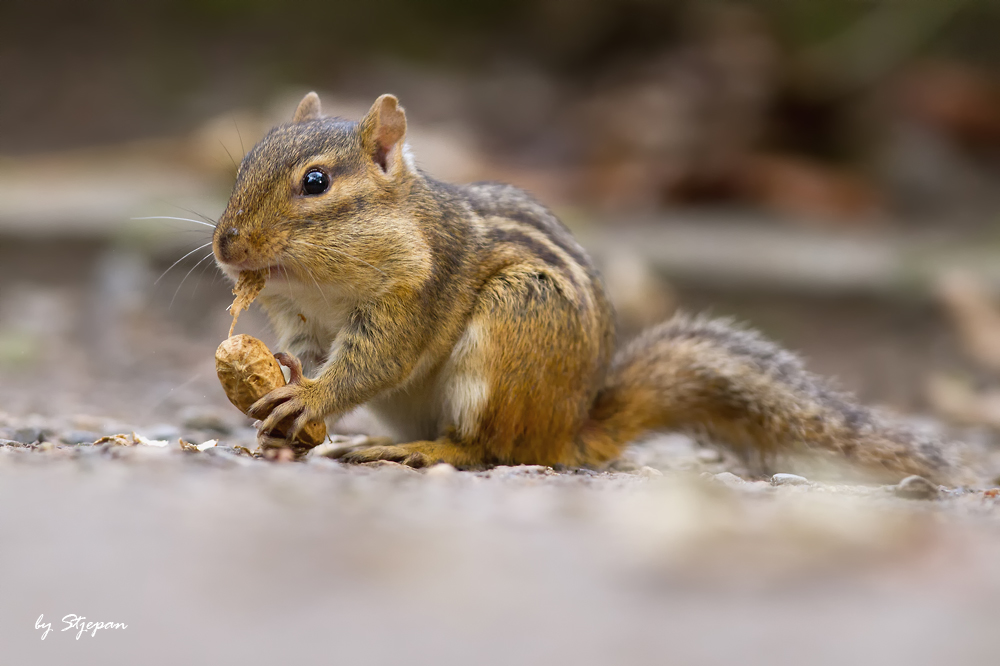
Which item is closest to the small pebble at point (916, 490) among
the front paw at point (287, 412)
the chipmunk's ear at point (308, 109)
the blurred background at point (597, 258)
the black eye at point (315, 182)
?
the blurred background at point (597, 258)

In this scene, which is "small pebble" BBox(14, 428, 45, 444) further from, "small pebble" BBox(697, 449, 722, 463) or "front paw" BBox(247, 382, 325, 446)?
"small pebble" BBox(697, 449, 722, 463)

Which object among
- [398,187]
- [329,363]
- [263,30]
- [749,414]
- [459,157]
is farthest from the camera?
[263,30]

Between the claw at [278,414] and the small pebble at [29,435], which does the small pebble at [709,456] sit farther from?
the small pebble at [29,435]

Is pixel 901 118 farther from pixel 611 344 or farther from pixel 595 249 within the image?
pixel 611 344

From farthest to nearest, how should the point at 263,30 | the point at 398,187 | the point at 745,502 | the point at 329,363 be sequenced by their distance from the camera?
the point at 263,30
the point at 398,187
the point at 329,363
the point at 745,502

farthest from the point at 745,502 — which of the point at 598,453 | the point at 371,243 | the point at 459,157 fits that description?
A: the point at 459,157

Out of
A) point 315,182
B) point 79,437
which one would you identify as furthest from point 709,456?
point 79,437

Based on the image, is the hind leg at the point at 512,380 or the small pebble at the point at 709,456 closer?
the hind leg at the point at 512,380
